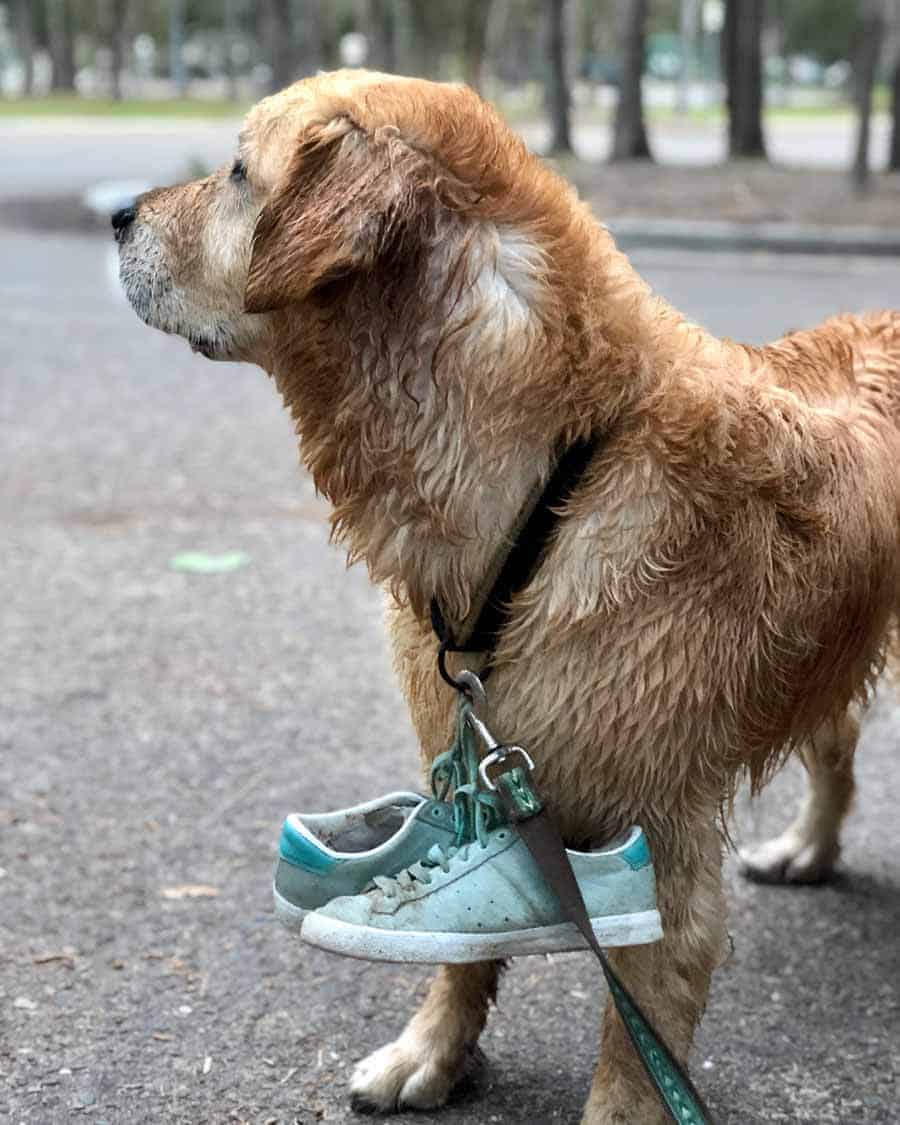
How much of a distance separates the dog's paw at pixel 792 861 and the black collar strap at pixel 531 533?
5.92 ft

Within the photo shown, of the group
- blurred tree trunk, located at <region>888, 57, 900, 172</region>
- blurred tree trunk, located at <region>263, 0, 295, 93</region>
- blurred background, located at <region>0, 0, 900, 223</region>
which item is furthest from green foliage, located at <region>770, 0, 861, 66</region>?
blurred tree trunk, located at <region>263, 0, 295, 93</region>

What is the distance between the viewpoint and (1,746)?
15.4ft

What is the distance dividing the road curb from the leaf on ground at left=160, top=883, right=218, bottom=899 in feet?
38.8

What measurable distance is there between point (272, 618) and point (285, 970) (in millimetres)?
2416

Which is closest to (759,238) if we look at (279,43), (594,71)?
(279,43)

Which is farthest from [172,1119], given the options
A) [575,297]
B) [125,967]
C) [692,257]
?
[692,257]

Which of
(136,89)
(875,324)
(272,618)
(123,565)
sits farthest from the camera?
(136,89)

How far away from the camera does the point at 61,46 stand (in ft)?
235

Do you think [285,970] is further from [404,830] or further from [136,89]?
[136,89]

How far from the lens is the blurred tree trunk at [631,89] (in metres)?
21.1

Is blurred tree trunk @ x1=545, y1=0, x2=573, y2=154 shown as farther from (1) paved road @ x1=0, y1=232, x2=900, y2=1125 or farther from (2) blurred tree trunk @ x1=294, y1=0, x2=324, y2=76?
(1) paved road @ x1=0, y1=232, x2=900, y2=1125

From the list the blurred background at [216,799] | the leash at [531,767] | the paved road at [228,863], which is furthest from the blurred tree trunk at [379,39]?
the leash at [531,767]

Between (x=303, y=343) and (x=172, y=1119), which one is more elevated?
(x=303, y=343)

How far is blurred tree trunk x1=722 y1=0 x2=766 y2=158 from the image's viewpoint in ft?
72.6
